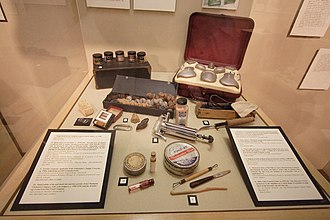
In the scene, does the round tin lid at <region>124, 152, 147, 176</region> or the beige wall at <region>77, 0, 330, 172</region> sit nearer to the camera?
the round tin lid at <region>124, 152, 147, 176</region>

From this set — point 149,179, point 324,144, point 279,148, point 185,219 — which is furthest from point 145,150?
point 324,144

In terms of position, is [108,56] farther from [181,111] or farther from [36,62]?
[181,111]

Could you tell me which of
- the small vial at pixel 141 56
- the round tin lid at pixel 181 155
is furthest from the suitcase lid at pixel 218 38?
the round tin lid at pixel 181 155

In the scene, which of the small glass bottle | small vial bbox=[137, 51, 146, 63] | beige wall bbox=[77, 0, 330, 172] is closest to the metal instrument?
the small glass bottle

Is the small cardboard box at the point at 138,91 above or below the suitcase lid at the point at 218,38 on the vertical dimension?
below

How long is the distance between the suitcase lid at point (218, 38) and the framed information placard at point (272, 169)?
0.44 meters

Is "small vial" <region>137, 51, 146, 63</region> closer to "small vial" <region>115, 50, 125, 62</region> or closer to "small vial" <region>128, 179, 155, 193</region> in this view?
"small vial" <region>115, 50, 125, 62</region>

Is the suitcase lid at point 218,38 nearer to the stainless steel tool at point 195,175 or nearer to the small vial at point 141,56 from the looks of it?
the small vial at point 141,56

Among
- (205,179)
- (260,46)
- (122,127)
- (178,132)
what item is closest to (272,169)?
(205,179)

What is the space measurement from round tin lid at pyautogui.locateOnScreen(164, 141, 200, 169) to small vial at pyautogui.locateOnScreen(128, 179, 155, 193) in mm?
75

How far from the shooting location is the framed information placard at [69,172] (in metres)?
0.44

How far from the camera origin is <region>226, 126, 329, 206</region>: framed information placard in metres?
0.48

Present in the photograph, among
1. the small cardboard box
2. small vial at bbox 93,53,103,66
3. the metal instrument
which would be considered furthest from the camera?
small vial at bbox 93,53,103,66

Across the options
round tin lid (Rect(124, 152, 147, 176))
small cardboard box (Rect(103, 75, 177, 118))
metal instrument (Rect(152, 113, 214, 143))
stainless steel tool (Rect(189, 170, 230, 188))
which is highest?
small cardboard box (Rect(103, 75, 177, 118))
